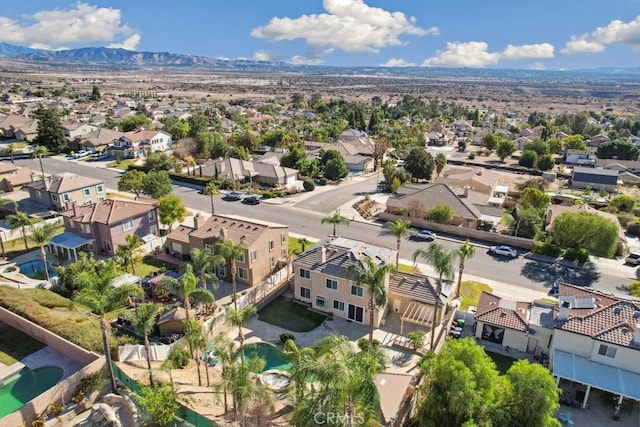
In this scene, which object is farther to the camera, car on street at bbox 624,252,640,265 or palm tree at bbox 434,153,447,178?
palm tree at bbox 434,153,447,178

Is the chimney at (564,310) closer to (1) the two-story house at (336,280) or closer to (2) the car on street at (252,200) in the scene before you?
(1) the two-story house at (336,280)

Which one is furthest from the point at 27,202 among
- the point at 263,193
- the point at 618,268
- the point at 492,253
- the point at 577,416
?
the point at 618,268

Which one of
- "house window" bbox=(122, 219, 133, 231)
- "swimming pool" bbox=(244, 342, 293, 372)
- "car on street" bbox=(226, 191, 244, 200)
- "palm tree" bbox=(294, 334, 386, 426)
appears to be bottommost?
"swimming pool" bbox=(244, 342, 293, 372)

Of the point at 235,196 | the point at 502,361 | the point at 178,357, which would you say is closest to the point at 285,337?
the point at 178,357

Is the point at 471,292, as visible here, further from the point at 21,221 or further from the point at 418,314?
the point at 21,221

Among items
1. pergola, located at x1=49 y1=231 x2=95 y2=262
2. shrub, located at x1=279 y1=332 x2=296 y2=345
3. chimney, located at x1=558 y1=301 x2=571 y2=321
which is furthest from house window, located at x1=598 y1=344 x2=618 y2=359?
pergola, located at x1=49 y1=231 x2=95 y2=262

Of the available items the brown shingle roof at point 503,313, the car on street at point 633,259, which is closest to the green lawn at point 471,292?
the brown shingle roof at point 503,313

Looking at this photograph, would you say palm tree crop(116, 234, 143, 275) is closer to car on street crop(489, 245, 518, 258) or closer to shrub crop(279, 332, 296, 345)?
shrub crop(279, 332, 296, 345)
